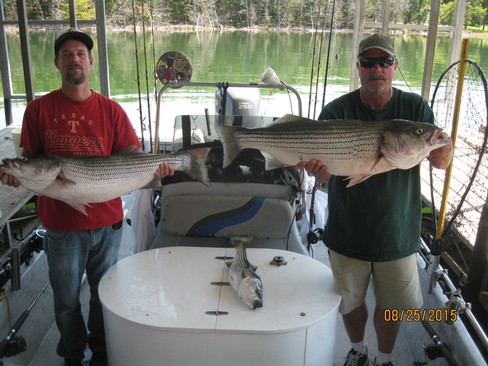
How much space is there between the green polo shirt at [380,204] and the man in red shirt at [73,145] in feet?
3.22

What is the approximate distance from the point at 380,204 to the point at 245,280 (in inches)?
31.7

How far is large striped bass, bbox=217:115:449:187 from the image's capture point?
2.28 metres

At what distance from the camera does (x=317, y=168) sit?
2480 millimetres

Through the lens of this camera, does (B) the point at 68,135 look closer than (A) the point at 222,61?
Yes

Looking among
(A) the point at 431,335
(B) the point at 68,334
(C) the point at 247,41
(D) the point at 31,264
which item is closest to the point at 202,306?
(B) the point at 68,334

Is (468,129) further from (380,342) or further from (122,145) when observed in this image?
(122,145)

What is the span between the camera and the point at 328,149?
2.44 m

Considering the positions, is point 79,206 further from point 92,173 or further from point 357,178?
point 357,178

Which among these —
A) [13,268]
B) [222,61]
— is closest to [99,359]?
[13,268]

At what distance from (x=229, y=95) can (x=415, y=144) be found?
3.46 m

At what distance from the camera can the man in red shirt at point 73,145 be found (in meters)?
2.65

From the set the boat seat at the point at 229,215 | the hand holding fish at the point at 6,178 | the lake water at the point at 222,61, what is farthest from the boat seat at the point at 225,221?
the lake water at the point at 222,61

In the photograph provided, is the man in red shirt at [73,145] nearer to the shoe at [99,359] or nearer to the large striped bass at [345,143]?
the shoe at [99,359]
